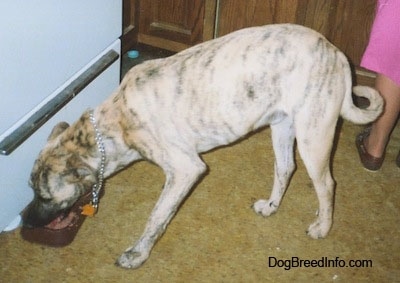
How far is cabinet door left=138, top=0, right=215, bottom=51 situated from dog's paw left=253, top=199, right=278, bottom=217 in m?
1.12

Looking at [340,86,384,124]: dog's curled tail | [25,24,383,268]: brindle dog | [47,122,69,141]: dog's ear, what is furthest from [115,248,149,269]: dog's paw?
[340,86,384,124]: dog's curled tail

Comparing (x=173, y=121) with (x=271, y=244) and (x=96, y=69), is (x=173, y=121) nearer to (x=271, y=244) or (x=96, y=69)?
(x=96, y=69)

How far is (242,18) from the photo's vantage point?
296 centimetres

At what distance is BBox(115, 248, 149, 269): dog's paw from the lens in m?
2.09

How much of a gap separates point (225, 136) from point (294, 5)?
1.11 meters

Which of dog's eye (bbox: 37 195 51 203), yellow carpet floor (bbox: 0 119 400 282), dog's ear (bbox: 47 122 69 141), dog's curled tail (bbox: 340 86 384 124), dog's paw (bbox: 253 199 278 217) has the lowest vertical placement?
yellow carpet floor (bbox: 0 119 400 282)

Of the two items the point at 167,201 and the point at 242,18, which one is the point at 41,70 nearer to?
the point at 167,201

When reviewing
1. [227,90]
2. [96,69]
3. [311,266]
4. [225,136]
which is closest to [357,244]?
[311,266]

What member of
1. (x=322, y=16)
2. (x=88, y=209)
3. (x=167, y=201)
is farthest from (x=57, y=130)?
(x=322, y=16)

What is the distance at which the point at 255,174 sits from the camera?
2627mm

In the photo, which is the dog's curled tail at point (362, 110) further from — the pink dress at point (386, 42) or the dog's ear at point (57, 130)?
the dog's ear at point (57, 130)

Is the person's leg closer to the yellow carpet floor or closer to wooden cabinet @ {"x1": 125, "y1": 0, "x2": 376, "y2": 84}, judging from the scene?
the yellow carpet floor

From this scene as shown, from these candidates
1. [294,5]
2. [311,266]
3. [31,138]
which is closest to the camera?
[31,138]

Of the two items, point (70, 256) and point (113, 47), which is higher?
point (113, 47)
